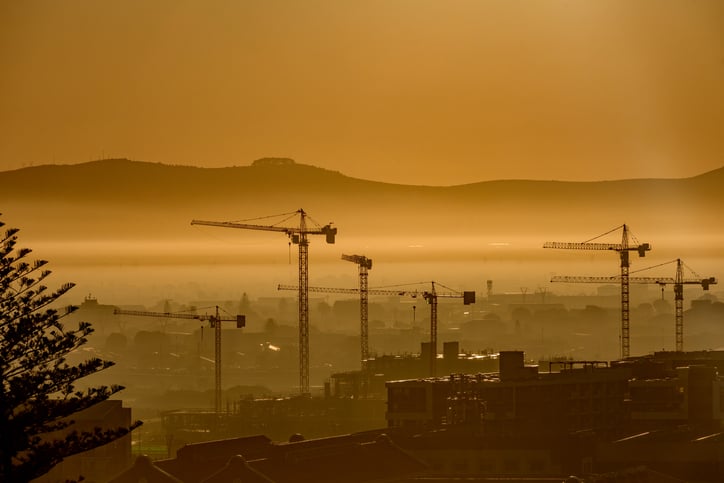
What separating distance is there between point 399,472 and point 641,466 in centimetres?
775

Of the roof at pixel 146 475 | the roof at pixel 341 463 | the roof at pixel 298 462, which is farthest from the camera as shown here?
the roof at pixel 341 463

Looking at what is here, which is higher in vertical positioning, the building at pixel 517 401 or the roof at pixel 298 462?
the building at pixel 517 401

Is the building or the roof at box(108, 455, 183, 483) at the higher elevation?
the building

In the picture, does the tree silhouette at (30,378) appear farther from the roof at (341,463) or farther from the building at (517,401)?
the building at (517,401)

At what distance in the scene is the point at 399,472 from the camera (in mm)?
69625

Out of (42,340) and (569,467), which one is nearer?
(42,340)

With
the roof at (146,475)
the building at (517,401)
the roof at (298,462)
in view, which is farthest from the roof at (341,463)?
the building at (517,401)

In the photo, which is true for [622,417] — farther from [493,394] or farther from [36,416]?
[36,416]

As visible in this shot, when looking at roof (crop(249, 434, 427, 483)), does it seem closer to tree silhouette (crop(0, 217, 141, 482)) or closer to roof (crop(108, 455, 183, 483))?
roof (crop(108, 455, 183, 483))

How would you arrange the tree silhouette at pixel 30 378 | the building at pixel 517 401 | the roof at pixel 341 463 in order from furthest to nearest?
the building at pixel 517 401, the roof at pixel 341 463, the tree silhouette at pixel 30 378

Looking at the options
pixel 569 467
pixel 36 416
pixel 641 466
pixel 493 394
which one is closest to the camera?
pixel 36 416

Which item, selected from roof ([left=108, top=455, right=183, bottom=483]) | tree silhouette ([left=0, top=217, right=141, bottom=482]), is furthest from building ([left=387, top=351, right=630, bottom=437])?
tree silhouette ([left=0, top=217, right=141, bottom=482])

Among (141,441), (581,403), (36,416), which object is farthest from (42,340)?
(141,441)

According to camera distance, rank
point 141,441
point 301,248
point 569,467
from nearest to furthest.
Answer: point 569,467 → point 141,441 → point 301,248
